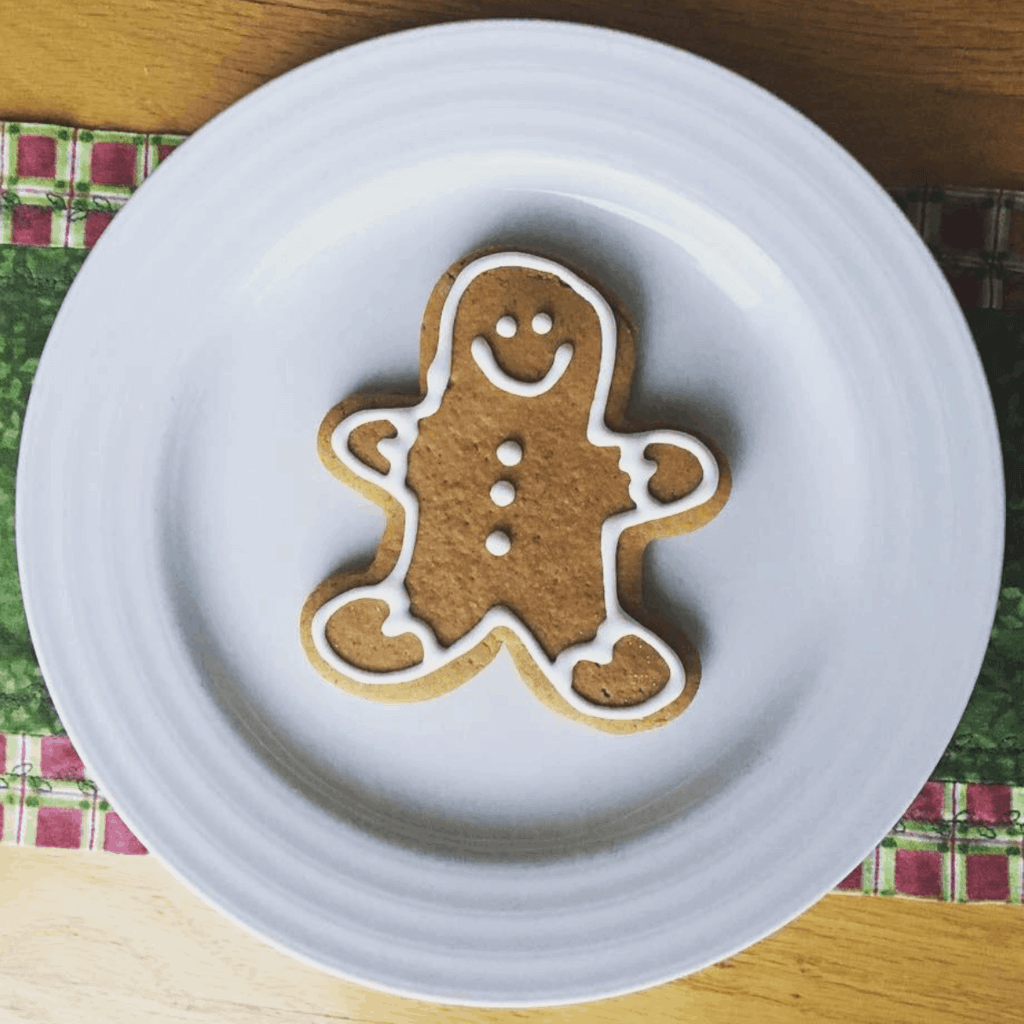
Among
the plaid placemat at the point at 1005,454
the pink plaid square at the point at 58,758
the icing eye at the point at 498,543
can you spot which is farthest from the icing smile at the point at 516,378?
the pink plaid square at the point at 58,758

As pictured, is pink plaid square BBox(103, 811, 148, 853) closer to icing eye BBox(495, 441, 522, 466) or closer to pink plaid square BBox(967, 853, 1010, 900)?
Result: icing eye BBox(495, 441, 522, 466)

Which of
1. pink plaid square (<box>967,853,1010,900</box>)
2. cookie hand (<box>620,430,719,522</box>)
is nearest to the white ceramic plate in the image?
cookie hand (<box>620,430,719,522</box>)

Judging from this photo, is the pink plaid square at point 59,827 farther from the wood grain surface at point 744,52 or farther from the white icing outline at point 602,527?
the wood grain surface at point 744,52

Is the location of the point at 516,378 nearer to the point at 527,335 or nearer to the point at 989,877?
the point at 527,335

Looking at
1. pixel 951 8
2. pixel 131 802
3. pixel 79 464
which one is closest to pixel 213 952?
pixel 131 802

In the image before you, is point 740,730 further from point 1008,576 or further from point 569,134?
point 569,134

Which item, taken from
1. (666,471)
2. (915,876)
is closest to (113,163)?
(666,471)
